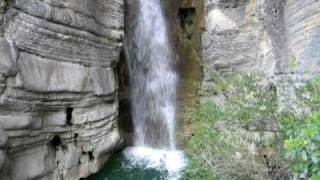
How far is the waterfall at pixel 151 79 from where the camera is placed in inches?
423

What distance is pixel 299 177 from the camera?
3158 millimetres

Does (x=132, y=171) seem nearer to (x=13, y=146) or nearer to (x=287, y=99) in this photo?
(x=13, y=146)

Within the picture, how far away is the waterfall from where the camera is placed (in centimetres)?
1075

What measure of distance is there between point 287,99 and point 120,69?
6.36m

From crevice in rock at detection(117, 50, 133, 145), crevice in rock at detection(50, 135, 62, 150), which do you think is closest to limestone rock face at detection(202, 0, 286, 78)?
crevice in rock at detection(117, 50, 133, 145)

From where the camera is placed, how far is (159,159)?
31.3 ft

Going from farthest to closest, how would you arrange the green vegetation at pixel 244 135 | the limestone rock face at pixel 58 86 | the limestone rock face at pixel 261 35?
1. the limestone rock face at pixel 58 86
2. the limestone rock face at pixel 261 35
3. the green vegetation at pixel 244 135

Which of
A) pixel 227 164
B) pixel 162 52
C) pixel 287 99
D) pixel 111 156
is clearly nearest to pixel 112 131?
pixel 111 156

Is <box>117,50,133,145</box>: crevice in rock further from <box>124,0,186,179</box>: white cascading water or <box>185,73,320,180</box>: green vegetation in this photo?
<box>185,73,320,180</box>: green vegetation

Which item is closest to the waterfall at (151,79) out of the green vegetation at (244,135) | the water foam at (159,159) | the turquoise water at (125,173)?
the water foam at (159,159)

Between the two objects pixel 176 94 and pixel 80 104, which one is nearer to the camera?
pixel 80 104

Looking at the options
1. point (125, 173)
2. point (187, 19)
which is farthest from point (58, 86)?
point (187, 19)

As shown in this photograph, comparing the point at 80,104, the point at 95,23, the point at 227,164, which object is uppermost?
the point at 95,23

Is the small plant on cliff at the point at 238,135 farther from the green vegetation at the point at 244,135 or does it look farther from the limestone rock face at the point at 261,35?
the limestone rock face at the point at 261,35
